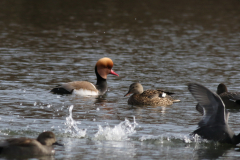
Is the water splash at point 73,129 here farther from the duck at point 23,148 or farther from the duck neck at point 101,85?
the duck neck at point 101,85

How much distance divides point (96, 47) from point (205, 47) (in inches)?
219

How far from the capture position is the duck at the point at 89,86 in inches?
624

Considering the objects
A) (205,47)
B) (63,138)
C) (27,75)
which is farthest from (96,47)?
(63,138)

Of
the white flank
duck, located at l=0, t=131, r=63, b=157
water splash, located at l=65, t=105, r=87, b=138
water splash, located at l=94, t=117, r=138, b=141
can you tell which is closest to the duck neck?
the white flank

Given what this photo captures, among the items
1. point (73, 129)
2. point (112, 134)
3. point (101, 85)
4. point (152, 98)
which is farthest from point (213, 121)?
point (101, 85)

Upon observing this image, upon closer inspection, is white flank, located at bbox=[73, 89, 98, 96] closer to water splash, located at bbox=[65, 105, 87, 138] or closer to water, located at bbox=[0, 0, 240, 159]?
water, located at bbox=[0, 0, 240, 159]

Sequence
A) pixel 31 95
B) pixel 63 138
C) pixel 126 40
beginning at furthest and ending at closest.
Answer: pixel 126 40 → pixel 31 95 → pixel 63 138

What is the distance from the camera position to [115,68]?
20.5 metres

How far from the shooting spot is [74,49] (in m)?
25.0

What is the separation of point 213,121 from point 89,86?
21.6 ft

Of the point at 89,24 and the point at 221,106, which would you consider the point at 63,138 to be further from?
the point at 89,24

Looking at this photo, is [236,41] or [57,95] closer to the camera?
[57,95]

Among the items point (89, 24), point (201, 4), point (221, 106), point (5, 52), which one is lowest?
point (221, 106)

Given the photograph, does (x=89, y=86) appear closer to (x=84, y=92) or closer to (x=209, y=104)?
(x=84, y=92)
